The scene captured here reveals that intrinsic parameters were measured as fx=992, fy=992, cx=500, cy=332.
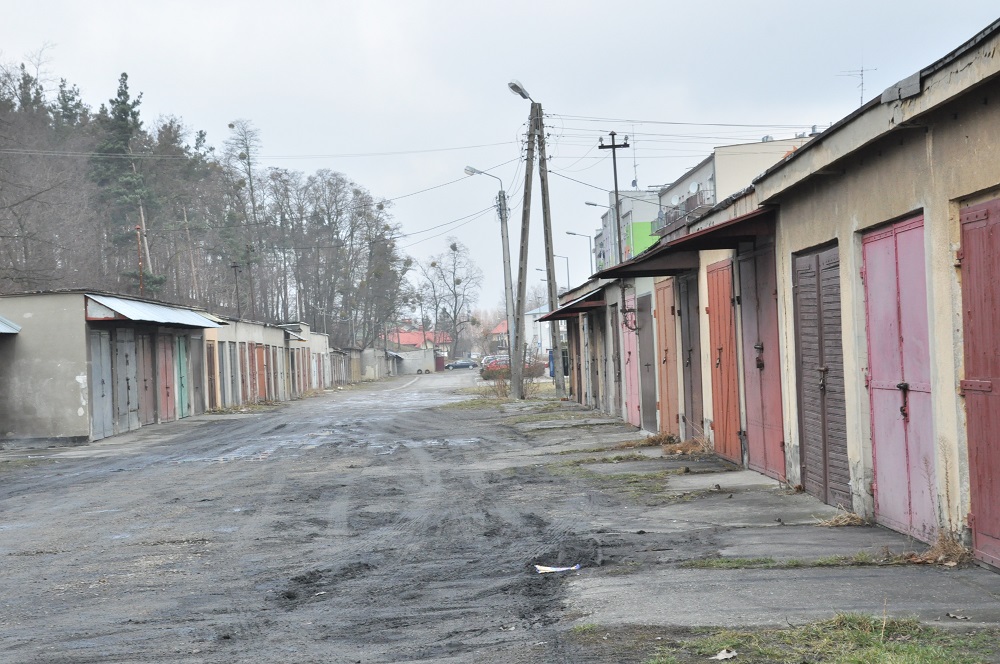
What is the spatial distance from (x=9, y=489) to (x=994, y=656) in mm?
13060

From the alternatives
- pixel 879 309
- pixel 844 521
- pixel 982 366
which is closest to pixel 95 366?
pixel 844 521

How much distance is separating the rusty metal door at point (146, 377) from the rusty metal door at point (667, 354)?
630 inches

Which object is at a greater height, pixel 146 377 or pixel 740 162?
pixel 740 162

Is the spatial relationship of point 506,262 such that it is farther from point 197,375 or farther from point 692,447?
point 692,447

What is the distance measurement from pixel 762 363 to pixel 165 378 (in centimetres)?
2280

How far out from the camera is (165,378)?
29703 millimetres

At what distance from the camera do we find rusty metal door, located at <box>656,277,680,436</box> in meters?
15.9

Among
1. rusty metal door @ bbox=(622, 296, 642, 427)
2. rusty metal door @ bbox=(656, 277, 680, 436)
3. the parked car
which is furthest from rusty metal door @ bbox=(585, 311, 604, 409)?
the parked car

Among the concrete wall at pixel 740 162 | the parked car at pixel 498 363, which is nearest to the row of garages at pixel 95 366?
the parked car at pixel 498 363

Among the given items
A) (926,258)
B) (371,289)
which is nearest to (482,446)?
(926,258)

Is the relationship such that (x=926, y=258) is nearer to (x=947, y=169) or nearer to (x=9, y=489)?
(x=947, y=169)

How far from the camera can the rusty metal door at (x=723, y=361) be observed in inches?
482

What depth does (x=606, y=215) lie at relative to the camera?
263 feet

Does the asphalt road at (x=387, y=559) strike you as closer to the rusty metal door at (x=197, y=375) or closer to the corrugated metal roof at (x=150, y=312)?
the corrugated metal roof at (x=150, y=312)
